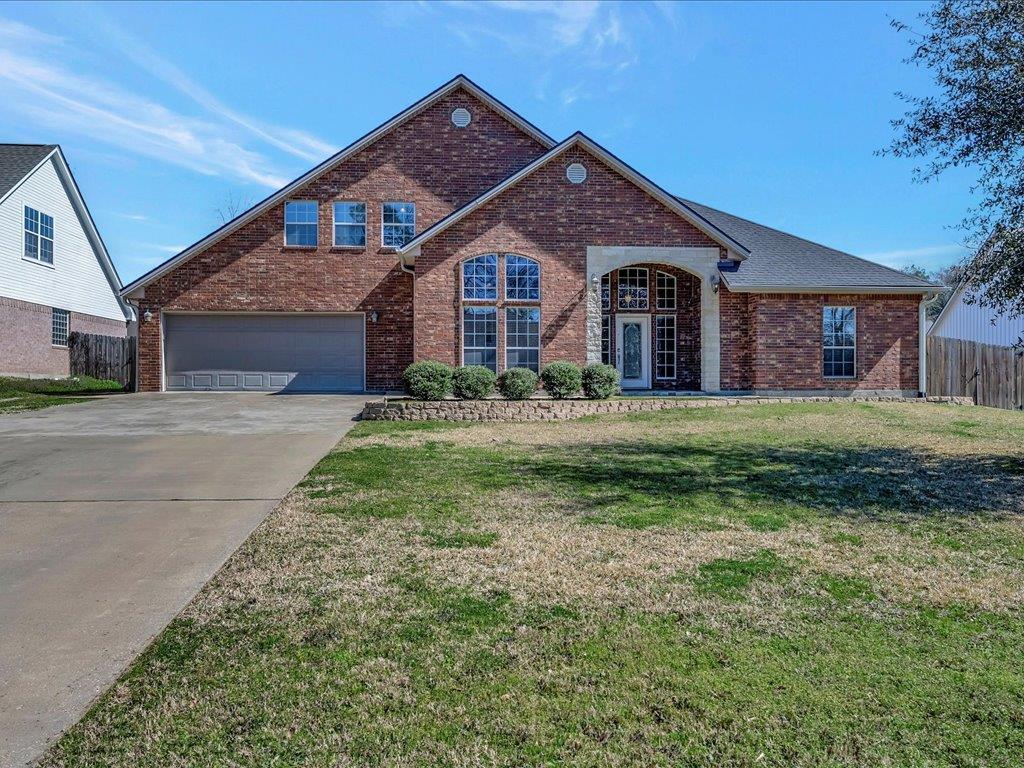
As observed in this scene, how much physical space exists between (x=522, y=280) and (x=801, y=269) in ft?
25.3

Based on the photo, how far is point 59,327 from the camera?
25578mm

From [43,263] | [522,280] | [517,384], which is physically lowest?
[517,384]

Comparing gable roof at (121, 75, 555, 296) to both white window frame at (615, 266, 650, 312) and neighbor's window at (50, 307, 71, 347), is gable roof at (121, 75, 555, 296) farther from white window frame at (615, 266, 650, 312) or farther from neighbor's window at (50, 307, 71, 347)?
neighbor's window at (50, 307, 71, 347)

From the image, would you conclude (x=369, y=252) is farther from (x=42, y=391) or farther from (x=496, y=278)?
(x=42, y=391)

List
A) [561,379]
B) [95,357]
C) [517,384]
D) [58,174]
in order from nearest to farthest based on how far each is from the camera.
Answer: [517,384] → [561,379] → [58,174] → [95,357]

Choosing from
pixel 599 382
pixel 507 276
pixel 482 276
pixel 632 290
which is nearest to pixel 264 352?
pixel 482 276

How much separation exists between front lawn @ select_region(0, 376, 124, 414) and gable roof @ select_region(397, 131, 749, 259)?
29.9 ft

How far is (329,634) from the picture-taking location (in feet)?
11.1

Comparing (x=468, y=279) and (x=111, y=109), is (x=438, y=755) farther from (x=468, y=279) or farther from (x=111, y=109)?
(x=111, y=109)

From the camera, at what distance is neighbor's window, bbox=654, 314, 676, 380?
62.5 feet

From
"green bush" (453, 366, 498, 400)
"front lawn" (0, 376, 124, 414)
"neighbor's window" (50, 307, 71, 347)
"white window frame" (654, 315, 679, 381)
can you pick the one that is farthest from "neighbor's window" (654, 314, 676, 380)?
"neighbor's window" (50, 307, 71, 347)

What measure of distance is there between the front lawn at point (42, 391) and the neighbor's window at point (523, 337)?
10648 millimetres

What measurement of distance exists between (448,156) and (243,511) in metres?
17.0

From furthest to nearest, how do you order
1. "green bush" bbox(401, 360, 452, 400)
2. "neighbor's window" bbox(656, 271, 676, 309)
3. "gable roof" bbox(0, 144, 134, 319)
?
"gable roof" bbox(0, 144, 134, 319)
"neighbor's window" bbox(656, 271, 676, 309)
"green bush" bbox(401, 360, 452, 400)
